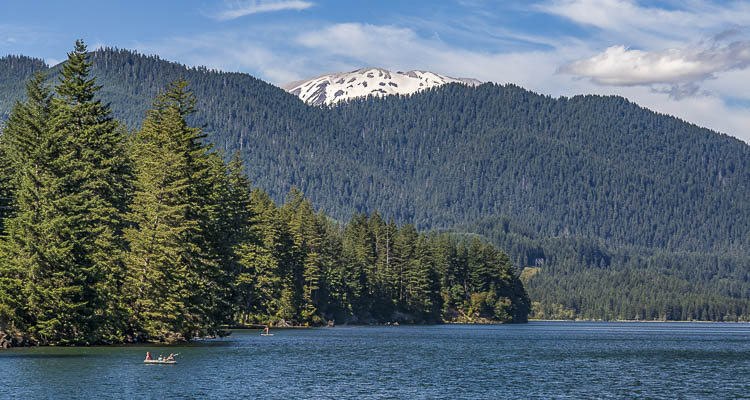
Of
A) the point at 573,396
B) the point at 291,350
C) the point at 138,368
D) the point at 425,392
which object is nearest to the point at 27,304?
the point at 138,368

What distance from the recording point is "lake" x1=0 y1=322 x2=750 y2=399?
56.7 meters

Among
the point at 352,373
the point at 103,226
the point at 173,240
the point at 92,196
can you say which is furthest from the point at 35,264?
the point at 352,373

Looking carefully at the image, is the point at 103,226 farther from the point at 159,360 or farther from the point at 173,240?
the point at 159,360

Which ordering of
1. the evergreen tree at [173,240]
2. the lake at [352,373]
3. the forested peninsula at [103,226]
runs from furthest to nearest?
the evergreen tree at [173,240] < the forested peninsula at [103,226] < the lake at [352,373]

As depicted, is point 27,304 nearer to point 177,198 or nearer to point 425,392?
point 177,198

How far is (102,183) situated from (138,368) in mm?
25004

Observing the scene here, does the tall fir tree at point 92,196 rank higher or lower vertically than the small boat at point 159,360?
higher

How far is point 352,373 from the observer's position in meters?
70.1

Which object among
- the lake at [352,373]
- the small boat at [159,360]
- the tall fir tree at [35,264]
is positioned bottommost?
the lake at [352,373]

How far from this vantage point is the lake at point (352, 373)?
56688 mm

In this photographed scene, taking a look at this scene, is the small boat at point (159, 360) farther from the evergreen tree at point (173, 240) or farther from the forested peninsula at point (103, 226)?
the evergreen tree at point (173, 240)

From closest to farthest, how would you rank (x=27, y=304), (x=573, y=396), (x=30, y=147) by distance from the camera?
(x=573, y=396) → (x=27, y=304) → (x=30, y=147)

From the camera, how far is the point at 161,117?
9675 centimetres

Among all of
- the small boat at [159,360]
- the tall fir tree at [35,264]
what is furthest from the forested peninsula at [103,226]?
the small boat at [159,360]
